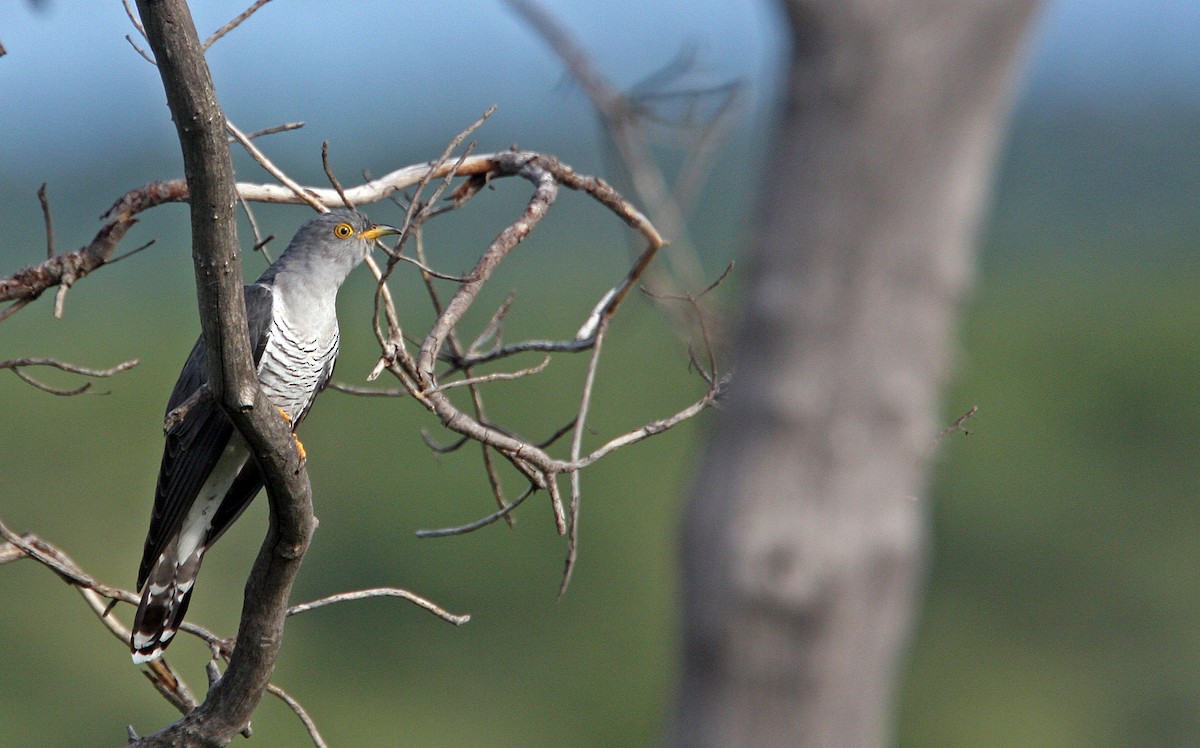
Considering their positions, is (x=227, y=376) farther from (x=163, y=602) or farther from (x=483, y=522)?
(x=163, y=602)

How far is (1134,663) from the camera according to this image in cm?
3856

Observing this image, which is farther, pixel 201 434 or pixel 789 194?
pixel 201 434

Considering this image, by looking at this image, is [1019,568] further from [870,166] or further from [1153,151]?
[870,166]

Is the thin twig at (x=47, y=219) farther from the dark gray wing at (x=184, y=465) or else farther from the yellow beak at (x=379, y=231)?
the yellow beak at (x=379, y=231)

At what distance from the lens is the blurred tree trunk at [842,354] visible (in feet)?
3.68

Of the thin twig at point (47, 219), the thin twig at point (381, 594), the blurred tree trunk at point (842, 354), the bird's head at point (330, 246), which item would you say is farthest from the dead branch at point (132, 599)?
the blurred tree trunk at point (842, 354)

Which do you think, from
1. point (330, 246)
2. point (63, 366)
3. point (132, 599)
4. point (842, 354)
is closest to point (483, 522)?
point (132, 599)

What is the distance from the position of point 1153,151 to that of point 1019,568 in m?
22.6

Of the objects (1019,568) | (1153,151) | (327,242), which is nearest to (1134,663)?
(1019,568)

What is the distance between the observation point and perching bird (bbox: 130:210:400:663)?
10.3 feet

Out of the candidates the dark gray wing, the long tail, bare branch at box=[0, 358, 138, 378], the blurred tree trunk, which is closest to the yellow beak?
the dark gray wing

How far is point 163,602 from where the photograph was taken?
3.31m

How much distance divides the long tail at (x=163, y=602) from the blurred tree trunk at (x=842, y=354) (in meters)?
2.44

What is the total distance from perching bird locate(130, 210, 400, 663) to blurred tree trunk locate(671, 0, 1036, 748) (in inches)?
92.4
